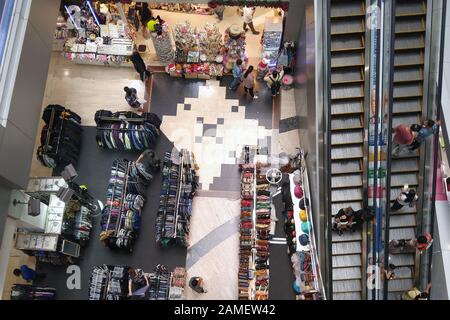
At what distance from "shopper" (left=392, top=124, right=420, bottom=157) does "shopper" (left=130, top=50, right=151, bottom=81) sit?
776cm

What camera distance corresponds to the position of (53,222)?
11234 millimetres

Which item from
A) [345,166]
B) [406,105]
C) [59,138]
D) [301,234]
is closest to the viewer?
[406,105]

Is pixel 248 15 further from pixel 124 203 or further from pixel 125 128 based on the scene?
pixel 124 203

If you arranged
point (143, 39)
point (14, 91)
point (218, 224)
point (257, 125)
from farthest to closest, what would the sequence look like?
1. point (143, 39)
2. point (257, 125)
3. point (218, 224)
4. point (14, 91)

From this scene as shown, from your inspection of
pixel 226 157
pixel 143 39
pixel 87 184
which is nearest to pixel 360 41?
pixel 226 157

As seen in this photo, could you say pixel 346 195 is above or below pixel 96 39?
below

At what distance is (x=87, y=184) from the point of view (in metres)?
13.0

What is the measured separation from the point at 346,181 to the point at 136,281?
5.96m

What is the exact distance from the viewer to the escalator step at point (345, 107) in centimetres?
1087

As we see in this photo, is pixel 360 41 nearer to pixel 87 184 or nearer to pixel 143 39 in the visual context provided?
pixel 143 39

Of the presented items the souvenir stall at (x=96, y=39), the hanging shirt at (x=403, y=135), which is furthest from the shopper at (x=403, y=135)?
the souvenir stall at (x=96, y=39)

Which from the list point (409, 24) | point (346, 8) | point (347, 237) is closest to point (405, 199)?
point (347, 237)

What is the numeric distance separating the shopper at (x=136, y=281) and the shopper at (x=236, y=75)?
632cm

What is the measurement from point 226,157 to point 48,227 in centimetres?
536
